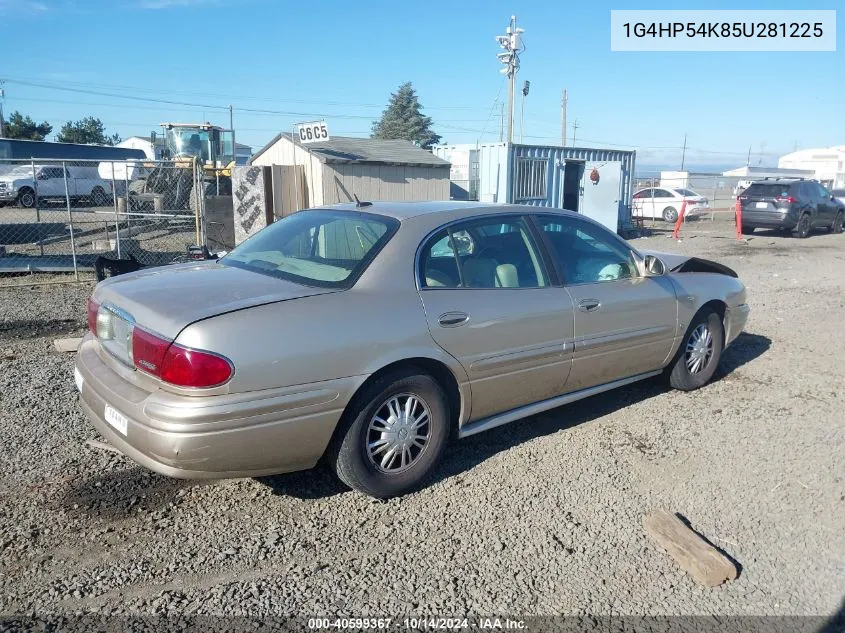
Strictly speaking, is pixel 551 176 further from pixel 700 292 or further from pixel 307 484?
pixel 307 484

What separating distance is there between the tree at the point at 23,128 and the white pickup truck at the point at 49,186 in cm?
3083

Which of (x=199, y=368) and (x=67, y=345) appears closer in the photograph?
(x=199, y=368)

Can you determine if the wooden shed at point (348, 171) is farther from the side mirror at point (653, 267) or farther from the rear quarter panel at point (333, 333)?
the rear quarter panel at point (333, 333)

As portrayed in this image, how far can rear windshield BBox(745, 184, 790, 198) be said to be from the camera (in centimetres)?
1922

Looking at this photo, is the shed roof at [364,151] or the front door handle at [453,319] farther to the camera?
the shed roof at [364,151]

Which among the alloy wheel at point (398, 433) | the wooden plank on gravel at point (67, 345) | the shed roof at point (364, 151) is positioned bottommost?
the wooden plank on gravel at point (67, 345)

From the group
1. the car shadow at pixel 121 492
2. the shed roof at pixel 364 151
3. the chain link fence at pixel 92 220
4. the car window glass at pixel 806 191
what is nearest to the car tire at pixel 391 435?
the car shadow at pixel 121 492

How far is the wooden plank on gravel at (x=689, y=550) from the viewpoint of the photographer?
2904mm

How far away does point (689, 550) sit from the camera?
119 inches

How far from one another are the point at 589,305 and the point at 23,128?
61603 millimetres

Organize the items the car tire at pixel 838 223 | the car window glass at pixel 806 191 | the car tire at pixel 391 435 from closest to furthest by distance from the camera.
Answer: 1. the car tire at pixel 391 435
2. the car window glass at pixel 806 191
3. the car tire at pixel 838 223

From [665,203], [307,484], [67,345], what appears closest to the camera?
[307,484]

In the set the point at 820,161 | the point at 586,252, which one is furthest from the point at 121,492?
the point at 820,161

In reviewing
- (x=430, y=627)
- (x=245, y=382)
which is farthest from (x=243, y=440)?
(x=430, y=627)
